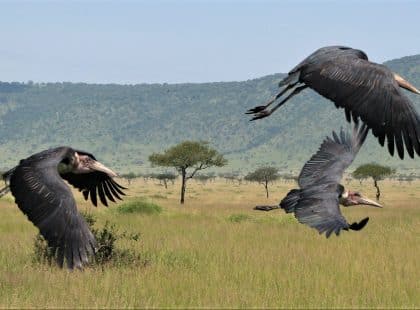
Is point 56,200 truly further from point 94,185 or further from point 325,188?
point 325,188

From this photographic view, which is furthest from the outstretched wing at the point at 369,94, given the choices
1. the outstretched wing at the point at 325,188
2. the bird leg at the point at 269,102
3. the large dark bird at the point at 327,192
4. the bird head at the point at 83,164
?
the bird head at the point at 83,164

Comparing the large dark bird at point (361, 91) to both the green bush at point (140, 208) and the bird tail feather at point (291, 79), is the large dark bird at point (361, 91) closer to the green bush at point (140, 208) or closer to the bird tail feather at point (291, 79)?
the bird tail feather at point (291, 79)

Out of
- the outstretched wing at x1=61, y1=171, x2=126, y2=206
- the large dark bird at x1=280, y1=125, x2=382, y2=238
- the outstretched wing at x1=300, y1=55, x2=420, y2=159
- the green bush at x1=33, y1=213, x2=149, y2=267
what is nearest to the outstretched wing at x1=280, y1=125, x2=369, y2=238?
the large dark bird at x1=280, y1=125, x2=382, y2=238

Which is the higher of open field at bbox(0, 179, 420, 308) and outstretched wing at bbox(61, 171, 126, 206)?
outstretched wing at bbox(61, 171, 126, 206)

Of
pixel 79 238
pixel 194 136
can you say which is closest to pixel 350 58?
pixel 79 238

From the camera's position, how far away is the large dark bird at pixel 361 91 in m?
4.39

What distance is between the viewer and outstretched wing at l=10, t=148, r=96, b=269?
5684 mm

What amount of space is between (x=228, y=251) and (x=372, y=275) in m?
3.34

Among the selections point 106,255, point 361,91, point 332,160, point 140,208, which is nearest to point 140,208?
point 140,208

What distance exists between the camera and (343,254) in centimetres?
1152

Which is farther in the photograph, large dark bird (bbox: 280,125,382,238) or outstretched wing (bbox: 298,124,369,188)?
outstretched wing (bbox: 298,124,369,188)

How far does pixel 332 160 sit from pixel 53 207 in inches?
126

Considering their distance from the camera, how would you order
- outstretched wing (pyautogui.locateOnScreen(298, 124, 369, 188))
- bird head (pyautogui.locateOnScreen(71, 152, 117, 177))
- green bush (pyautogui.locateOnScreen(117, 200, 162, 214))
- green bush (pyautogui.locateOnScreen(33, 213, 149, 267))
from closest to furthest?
bird head (pyautogui.locateOnScreen(71, 152, 117, 177))
outstretched wing (pyautogui.locateOnScreen(298, 124, 369, 188))
green bush (pyautogui.locateOnScreen(33, 213, 149, 267))
green bush (pyautogui.locateOnScreen(117, 200, 162, 214))

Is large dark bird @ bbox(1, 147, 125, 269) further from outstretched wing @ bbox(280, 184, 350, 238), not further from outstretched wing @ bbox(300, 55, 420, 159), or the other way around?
outstretched wing @ bbox(300, 55, 420, 159)
